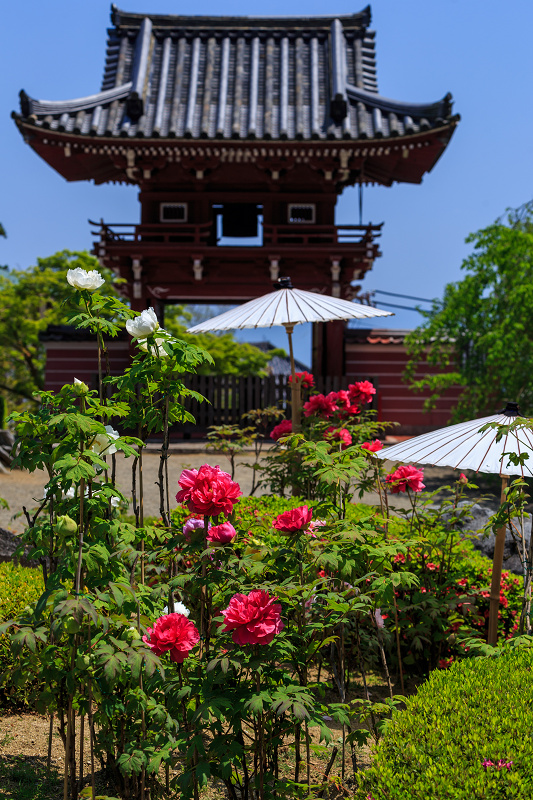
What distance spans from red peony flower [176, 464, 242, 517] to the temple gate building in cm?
1185

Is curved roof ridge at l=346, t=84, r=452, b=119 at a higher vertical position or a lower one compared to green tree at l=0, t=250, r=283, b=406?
higher

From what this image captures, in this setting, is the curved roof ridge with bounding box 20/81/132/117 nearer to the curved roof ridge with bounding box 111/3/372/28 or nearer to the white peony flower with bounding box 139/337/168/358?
the curved roof ridge with bounding box 111/3/372/28

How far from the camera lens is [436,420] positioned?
16.8 m

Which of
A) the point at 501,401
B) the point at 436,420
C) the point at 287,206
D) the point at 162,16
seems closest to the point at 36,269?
the point at 162,16

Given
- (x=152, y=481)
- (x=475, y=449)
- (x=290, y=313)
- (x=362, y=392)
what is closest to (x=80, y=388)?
(x=475, y=449)

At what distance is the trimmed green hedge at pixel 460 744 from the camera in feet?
6.32

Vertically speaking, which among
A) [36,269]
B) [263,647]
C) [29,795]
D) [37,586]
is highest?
[36,269]

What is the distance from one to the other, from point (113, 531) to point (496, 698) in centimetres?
146

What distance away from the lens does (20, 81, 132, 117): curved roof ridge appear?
1314 cm

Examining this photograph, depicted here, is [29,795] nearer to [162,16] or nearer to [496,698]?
[496,698]

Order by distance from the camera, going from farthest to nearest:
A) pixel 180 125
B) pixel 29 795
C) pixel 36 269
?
pixel 36 269
pixel 180 125
pixel 29 795

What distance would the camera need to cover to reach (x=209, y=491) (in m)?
2.32

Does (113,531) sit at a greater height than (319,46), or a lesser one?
lesser

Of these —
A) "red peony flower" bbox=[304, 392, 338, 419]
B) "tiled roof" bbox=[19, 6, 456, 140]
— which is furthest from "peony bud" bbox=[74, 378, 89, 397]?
"tiled roof" bbox=[19, 6, 456, 140]
